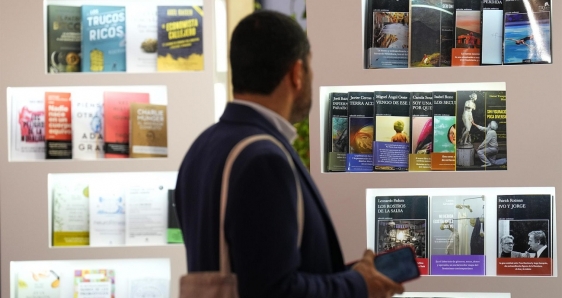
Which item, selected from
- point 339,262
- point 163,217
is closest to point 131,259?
point 163,217

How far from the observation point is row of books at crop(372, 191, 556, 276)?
304 centimetres

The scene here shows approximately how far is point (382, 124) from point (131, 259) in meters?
1.27

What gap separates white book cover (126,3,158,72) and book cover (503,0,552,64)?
153 cm

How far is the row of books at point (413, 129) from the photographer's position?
10.1ft

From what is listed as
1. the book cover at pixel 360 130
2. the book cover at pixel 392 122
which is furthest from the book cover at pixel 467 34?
the book cover at pixel 360 130

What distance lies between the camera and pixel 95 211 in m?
3.28

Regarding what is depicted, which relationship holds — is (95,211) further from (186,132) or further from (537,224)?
(537,224)

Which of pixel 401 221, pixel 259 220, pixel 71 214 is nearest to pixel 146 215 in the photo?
pixel 71 214

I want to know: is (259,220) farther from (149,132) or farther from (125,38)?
(125,38)

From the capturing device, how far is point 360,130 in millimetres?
3154

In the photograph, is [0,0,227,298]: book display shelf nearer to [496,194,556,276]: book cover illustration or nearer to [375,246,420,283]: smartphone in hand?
[496,194,556,276]: book cover illustration

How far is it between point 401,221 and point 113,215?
1.28 metres

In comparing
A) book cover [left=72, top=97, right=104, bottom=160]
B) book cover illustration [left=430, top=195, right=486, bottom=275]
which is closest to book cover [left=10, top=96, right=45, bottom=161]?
book cover [left=72, top=97, right=104, bottom=160]

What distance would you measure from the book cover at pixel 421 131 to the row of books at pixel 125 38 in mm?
962
